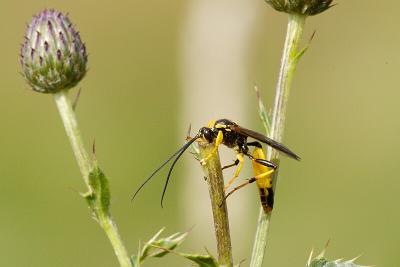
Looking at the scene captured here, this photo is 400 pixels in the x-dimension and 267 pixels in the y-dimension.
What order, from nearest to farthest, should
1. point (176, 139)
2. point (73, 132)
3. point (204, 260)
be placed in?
point (204, 260) → point (73, 132) → point (176, 139)

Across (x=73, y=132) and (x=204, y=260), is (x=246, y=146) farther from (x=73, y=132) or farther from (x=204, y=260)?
(x=73, y=132)

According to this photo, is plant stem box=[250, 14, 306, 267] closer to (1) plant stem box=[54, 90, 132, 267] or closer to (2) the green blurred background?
(1) plant stem box=[54, 90, 132, 267]

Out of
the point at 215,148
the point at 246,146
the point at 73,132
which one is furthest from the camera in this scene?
the point at 73,132

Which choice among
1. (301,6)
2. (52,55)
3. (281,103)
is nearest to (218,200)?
(281,103)

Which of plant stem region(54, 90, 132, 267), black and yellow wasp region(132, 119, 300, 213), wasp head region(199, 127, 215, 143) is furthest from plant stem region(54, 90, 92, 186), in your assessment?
wasp head region(199, 127, 215, 143)

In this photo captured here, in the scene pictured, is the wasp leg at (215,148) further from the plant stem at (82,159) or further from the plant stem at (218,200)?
the plant stem at (82,159)

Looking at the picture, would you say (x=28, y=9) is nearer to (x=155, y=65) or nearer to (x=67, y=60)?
(x=155, y=65)

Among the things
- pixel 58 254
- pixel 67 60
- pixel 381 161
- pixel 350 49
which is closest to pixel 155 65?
pixel 350 49
